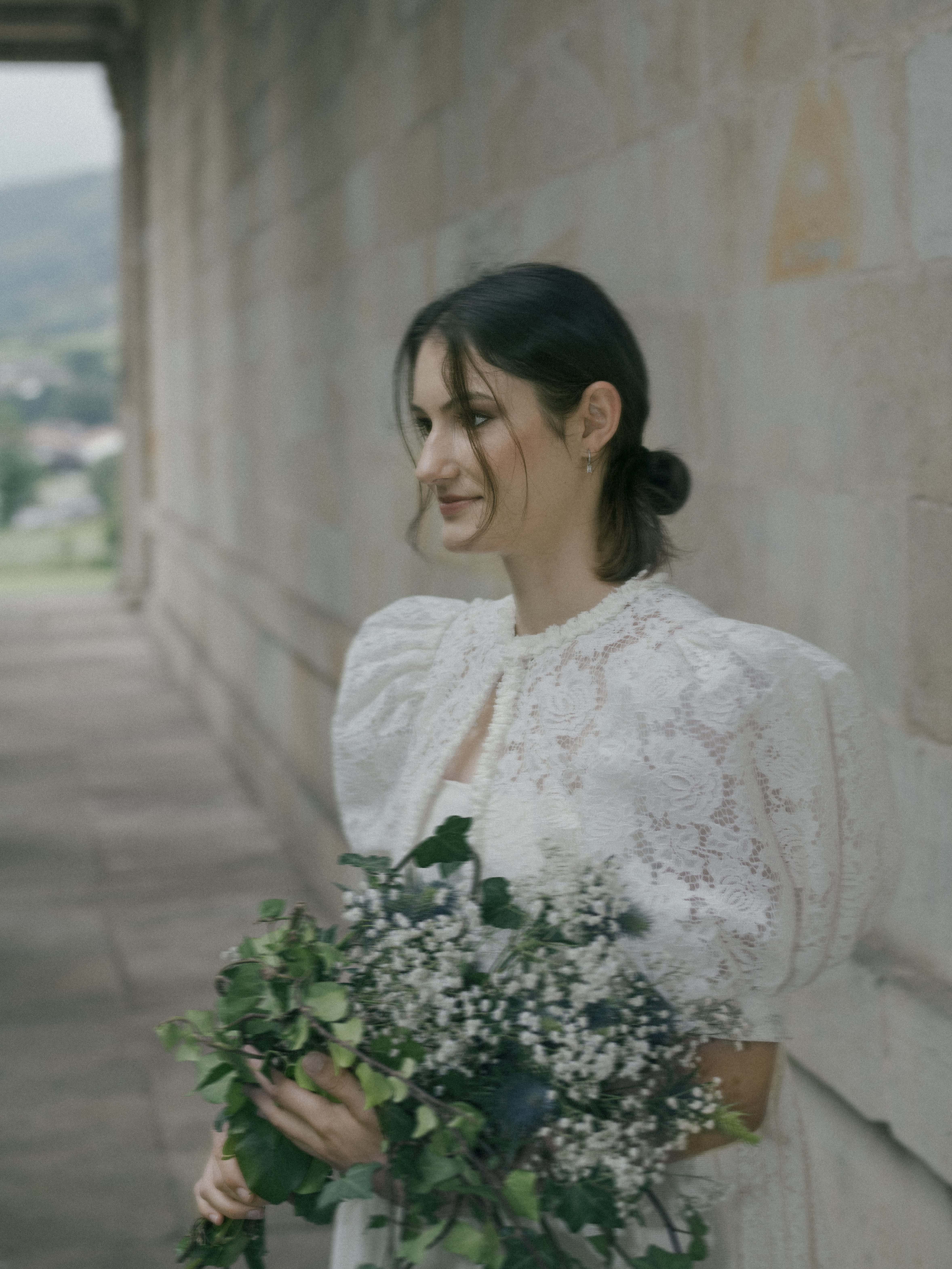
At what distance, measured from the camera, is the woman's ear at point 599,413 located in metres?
1.54

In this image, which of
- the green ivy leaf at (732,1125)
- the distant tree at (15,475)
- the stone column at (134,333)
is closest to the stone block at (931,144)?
the green ivy leaf at (732,1125)

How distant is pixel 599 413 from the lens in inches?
61.1

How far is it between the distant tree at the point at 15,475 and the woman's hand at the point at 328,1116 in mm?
24656

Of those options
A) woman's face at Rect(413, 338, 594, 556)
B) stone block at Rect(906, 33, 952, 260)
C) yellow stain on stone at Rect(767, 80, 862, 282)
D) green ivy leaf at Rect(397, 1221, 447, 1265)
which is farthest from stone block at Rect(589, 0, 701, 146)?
green ivy leaf at Rect(397, 1221, 447, 1265)

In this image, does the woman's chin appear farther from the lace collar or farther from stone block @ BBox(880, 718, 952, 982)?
stone block @ BBox(880, 718, 952, 982)

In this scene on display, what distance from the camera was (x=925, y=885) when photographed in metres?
2.02

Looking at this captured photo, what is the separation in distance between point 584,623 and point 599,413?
0.23m

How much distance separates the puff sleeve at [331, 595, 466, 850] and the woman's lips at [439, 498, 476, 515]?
0.30 meters

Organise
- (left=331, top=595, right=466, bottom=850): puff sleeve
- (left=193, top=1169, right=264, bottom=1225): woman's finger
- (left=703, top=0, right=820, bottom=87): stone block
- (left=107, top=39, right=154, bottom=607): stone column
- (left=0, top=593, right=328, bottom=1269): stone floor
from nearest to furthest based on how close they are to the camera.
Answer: (left=193, top=1169, right=264, bottom=1225): woman's finger → (left=331, top=595, right=466, bottom=850): puff sleeve → (left=703, top=0, right=820, bottom=87): stone block → (left=0, top=593, right=328, bottom=1269): stone floor → (left=107, top=39, right=154, bottom=607): stone column

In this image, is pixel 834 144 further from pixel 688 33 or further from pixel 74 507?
pixel 74 507

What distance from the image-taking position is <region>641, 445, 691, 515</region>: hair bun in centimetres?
164

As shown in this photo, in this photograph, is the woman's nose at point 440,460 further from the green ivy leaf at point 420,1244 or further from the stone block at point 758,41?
the stone block at point 758,41

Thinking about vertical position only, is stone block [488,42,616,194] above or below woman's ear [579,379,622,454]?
above

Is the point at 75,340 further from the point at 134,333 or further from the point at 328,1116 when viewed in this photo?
the point at 328,1116
